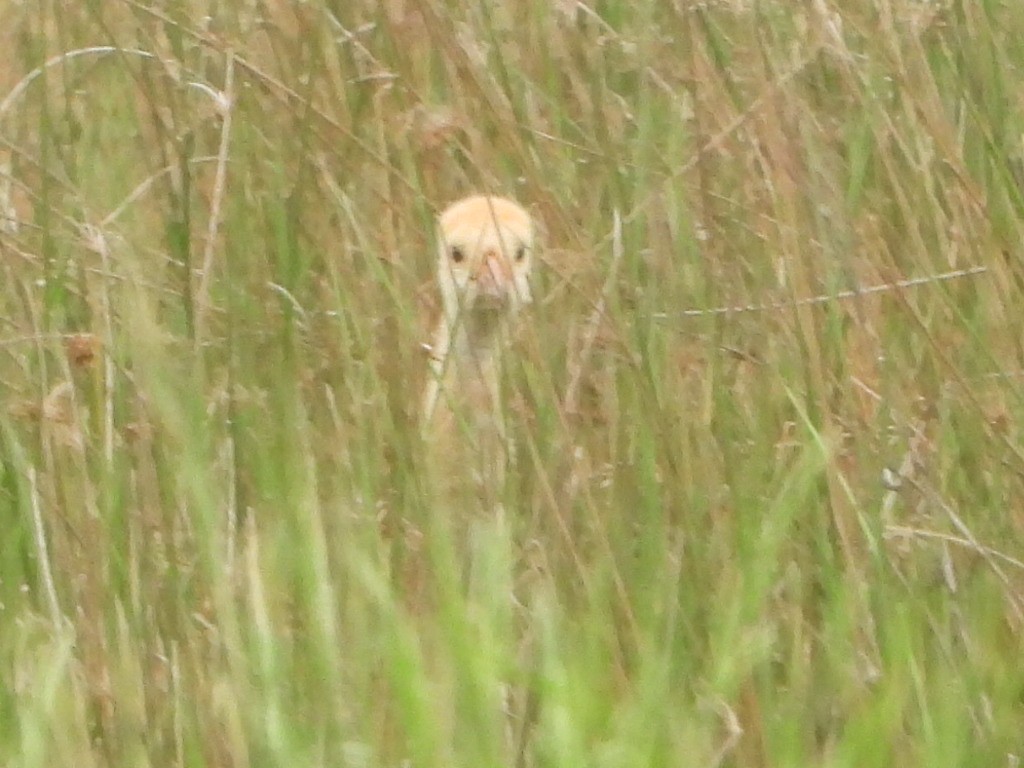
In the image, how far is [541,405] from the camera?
1.75 meters

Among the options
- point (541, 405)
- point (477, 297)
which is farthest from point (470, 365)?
point (541, 405)

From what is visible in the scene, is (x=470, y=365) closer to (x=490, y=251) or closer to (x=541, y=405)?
(x=490, y=251)

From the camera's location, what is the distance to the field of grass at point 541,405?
1259 mm

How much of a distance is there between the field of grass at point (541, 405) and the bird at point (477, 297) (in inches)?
1.8

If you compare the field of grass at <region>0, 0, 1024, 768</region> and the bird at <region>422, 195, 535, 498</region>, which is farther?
the bird at <region>422, 195, 535, 498</region>

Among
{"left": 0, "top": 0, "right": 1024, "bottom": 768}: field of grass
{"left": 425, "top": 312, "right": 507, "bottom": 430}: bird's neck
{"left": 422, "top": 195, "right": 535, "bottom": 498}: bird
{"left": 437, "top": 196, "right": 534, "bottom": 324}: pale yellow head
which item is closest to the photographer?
{"left": 0, "top": 0, "right": 1024, "bottom": 768}: field of grass

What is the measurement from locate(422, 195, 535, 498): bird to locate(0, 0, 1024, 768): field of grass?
0.15 ft

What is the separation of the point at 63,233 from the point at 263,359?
11.2 inches

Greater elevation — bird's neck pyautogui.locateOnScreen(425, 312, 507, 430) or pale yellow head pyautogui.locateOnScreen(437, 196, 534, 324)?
pale yellow head pyautogui.locateOnScreen(437, 196, 534, 324)

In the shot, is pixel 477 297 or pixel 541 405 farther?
pixel 477 297

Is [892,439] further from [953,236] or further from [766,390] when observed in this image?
[953,236]

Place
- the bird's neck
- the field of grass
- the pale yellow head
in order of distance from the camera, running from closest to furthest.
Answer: the field of grass → the bird's neck → the pale yellow head

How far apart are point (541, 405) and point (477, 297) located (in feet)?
2.53

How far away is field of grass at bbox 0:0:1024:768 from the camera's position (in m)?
1.26
